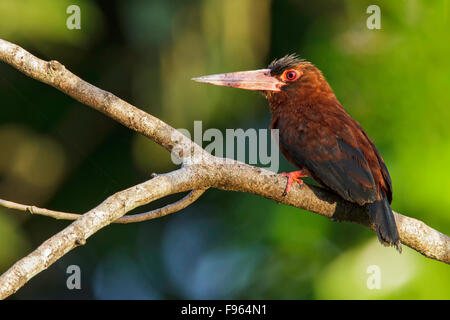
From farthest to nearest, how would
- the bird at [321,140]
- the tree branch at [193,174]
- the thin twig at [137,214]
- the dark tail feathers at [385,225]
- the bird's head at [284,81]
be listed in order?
the bird's head at [284,81], the bird at [321,140], the dark tail feathers at [385,225], the tree branch at [193,174], the thin twig at [137,214]

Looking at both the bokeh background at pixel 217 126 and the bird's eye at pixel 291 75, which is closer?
the bird's eye at pixel 291 75

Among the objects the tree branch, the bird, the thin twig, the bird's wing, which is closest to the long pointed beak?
the bird

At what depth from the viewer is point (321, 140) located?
3.07 meters

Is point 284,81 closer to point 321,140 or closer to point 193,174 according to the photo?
point 321,140

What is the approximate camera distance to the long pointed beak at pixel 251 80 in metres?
3.58

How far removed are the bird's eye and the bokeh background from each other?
4.00 feet

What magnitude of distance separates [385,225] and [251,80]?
1.31m

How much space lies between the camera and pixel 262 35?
5.61 metres

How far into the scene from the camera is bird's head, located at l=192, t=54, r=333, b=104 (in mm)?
3521

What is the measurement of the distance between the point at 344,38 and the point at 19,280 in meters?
3.87

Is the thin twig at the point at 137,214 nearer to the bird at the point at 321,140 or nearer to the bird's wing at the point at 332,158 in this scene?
the bird at the point at 321,140

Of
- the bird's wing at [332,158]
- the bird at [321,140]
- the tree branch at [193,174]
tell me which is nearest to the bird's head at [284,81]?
the bird at [321,140]

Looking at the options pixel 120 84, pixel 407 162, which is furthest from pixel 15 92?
pixel 407 162

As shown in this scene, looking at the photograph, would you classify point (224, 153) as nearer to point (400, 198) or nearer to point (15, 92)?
point (400, 198)
